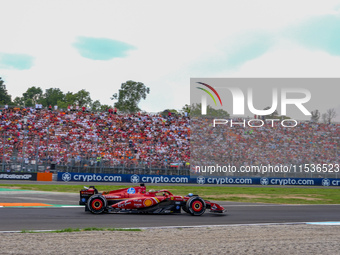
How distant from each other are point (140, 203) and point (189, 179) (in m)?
23.5

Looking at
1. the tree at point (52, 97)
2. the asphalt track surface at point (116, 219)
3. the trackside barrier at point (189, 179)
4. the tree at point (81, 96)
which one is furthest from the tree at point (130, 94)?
the asphalt track surface at point (116, 219)

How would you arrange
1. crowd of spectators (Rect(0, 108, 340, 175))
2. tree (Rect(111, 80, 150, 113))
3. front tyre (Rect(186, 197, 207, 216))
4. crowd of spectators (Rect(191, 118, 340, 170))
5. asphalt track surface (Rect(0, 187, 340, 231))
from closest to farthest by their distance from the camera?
1. asphalt track surface (Rect(0, 187, 340, 231))
2. front tyre (Rect(186, 197, 207, 216))
3. crowd of spectators (Rect(0, 108, 340, 175))
4. crowd of spectators (Rect(191, 118, 340, 170))
5. tree (Rect(111, 80, 150, 113))

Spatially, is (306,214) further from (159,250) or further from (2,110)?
(2,110)

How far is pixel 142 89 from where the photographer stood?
274ft

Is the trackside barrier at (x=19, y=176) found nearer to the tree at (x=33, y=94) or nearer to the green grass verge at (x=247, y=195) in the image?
the green grass verge at (x=247, y=195)

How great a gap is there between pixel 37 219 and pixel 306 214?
914 centimetres

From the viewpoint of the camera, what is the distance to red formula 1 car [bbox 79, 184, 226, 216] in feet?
45.5

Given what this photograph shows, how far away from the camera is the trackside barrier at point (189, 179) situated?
114ft

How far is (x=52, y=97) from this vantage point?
109 m

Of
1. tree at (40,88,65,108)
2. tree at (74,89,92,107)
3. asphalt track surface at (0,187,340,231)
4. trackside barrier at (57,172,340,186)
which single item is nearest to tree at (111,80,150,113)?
tree at (74,89,92,107)

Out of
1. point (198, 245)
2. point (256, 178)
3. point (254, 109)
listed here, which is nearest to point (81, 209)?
point (198, 245)

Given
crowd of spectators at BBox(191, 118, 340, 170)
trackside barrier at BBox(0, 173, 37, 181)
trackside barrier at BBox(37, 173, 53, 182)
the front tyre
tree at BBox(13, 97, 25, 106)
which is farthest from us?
tree at BBox(13, 97, 25, 106)

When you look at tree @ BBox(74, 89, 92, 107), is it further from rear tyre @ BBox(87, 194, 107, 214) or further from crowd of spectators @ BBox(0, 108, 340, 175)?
rear tyre @ BBox(87, 194, 107, 214)

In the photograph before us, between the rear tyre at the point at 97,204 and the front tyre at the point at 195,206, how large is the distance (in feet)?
8.51
